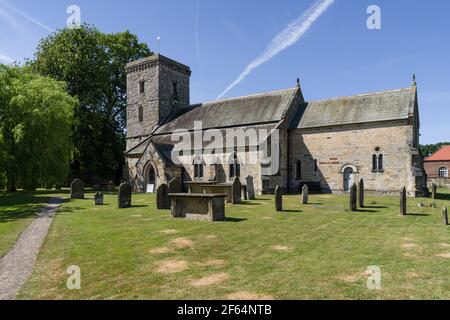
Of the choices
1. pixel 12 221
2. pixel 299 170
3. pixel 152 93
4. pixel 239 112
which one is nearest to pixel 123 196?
pixel 12 221

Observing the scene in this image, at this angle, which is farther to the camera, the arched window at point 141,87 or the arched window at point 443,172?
the arched window at point 443,172

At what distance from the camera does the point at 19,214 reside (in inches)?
607

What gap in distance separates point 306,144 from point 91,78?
90.3 ft

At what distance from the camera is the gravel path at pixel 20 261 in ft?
19.8

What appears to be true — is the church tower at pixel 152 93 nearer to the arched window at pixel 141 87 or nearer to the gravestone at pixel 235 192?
the arched window at pixel 141 87

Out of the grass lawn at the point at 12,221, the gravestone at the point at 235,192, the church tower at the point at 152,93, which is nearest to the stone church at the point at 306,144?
the church tower at the point at 152,93

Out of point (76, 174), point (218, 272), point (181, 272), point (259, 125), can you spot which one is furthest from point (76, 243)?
point (76, 174)

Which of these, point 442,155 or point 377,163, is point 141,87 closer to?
point 377,163

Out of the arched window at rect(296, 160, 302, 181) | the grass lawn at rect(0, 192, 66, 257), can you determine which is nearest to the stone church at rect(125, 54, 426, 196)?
the arched window at rect(296, 160, 302, 181)

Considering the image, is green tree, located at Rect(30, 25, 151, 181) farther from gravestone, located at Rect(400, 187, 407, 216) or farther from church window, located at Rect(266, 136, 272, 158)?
gravestone, located at Rect(400, 187, 407, 216)

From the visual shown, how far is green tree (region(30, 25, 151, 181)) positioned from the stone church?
769 cm

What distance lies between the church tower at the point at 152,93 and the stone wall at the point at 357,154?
52.5ft

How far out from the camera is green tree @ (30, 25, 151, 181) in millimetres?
38688

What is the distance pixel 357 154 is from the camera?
26.2 meters
